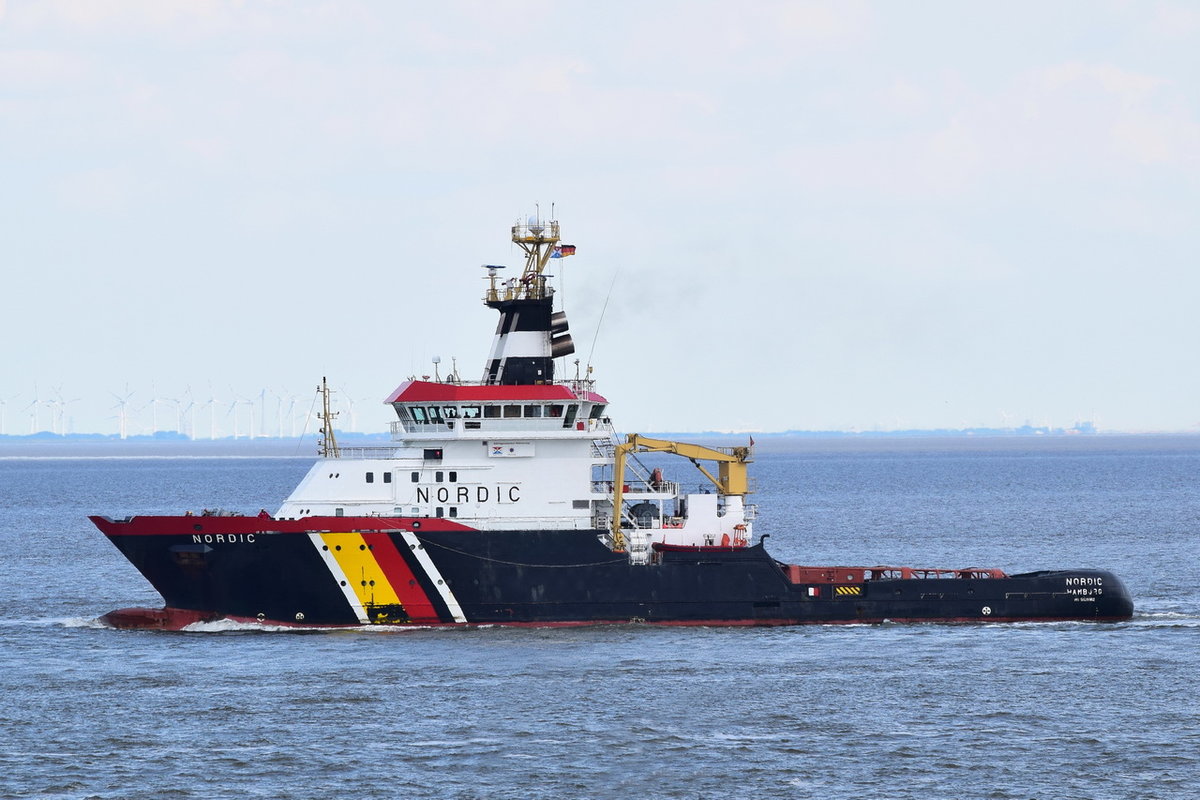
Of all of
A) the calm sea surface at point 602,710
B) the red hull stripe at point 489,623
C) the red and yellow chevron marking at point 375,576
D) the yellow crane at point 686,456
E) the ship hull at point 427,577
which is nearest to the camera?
the calm sea surface at point 602,710

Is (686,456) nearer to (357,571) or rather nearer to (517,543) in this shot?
(517,543)

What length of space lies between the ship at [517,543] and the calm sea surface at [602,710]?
2.29ft

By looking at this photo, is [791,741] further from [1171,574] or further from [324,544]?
[1171,574]

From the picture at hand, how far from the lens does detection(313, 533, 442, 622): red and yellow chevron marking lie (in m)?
34.8

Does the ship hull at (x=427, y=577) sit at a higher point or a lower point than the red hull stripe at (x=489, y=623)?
higher

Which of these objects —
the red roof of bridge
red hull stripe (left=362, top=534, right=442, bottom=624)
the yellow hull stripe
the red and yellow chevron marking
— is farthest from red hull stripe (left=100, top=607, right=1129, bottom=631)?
the red roof of bridge

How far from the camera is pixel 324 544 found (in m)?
34.8

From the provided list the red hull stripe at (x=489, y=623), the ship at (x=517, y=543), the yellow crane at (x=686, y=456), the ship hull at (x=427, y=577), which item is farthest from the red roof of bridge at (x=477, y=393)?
the red hull stripe at (x=489, y=623)

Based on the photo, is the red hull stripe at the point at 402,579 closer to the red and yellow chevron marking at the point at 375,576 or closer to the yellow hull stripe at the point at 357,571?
the red and yellow chevron marking at the point at 375,576

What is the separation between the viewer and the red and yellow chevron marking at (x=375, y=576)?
3475 centimetres

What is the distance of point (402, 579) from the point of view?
35031 mm

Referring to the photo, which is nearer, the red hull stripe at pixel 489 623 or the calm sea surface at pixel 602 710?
the calm sea surface at pixel 602 710

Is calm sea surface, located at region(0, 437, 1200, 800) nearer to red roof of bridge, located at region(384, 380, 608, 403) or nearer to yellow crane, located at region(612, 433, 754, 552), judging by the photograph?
yellow crane, located at region(612, 433, 754, 552)

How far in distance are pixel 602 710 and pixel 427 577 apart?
8295 millimetres
